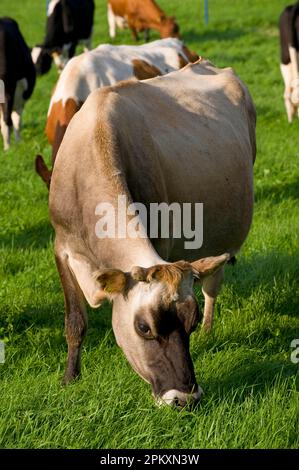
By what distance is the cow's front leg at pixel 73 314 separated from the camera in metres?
5.71

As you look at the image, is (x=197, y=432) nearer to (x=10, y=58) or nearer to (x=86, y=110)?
(x=86, y=110)

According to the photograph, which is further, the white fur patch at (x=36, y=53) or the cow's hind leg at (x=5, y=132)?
the white fur patch at (x=36, y=53)

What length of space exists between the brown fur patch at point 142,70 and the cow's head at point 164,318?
6175 millimetres

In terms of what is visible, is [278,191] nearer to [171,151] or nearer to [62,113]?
[62,113]

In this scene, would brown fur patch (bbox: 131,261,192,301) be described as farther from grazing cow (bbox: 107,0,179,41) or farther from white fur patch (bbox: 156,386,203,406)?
grazing cow (bbox: 107,0,179,41)

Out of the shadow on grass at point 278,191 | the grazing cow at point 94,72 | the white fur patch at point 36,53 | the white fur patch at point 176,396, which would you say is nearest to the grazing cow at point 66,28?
the white fur patch at point 36,53

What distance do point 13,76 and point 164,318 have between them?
33.2 ft

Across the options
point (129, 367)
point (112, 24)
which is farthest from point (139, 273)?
point (112, 24)

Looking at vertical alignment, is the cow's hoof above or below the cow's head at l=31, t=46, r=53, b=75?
above

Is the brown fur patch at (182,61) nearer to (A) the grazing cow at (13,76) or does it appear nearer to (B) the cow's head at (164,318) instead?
(A) the grazing cow at (13,76)

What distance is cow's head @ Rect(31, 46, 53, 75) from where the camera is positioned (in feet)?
62.1

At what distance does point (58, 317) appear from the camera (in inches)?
263

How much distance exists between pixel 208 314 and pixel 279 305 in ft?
2.13

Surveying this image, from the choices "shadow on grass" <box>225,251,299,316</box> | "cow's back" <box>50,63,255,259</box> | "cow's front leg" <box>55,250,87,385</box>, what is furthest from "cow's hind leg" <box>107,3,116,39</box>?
"cow's front leg" <box>55,250,87,385</box>
